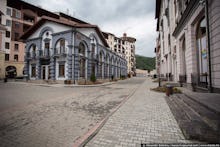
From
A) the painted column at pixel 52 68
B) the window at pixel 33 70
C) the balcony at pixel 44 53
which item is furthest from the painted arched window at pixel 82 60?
the window at pixel 33 70

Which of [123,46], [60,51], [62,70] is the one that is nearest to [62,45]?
[60,51]

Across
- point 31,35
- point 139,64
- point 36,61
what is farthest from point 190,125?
point 139,64

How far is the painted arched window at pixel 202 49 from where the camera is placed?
695 cm

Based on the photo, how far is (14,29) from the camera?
102ft

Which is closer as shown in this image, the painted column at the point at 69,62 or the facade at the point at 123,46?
the painted column at the point at 69,62

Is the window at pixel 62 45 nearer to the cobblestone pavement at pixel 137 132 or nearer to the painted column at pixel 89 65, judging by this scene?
the painted column at pixel 89 65

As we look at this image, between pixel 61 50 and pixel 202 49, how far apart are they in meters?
17.8

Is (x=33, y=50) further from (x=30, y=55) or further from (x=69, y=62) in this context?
(x=69, y=62)

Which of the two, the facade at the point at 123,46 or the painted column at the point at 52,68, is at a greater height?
the facade at the point at 123,46

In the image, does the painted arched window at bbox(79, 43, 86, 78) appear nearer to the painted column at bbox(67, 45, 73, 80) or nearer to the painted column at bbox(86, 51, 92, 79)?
the painted column at bbox(86, 51, 92, 79)

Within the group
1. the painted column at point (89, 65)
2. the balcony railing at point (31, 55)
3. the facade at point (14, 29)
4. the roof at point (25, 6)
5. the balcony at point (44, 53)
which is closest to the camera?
the balcony at point (44, 53)

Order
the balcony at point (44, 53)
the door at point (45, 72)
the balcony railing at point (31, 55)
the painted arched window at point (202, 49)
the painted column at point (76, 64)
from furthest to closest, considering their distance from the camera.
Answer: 1. the balcony railing at point (31, 55)
2. the door at point (45, 72)
3. the balcony at point (44, 53)
4. the painted column at point (76, 64)
5. the painted arched window at point (202, 49)

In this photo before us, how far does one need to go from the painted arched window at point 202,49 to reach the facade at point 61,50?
50.3 feet

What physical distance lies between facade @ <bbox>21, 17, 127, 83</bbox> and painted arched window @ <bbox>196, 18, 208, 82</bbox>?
604 inches
